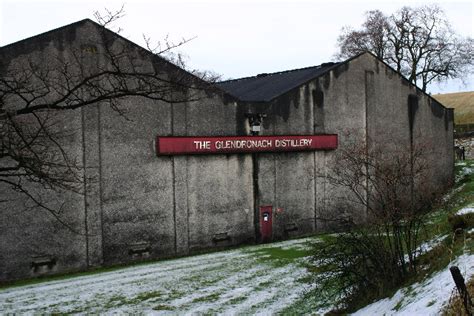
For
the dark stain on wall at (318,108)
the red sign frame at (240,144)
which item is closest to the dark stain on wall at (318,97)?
the dark stain on wall at (318,108)

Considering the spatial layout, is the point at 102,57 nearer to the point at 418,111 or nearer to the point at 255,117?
the point at 255,117

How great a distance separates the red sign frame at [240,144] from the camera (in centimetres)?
1858

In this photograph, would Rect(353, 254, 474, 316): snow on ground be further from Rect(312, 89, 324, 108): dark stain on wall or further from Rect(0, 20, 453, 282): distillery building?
Rect(312, 89, 324, 108): dark stain on wall

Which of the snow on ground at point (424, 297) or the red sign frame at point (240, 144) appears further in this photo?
the red sign frame at point (240, 144)

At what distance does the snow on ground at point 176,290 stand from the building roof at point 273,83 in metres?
8.46

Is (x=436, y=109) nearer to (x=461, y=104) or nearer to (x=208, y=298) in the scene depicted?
(x=208, y=298)

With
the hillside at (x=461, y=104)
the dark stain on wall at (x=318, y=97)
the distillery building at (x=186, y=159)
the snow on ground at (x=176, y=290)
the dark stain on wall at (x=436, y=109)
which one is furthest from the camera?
the hillside at (x=461, y=104)

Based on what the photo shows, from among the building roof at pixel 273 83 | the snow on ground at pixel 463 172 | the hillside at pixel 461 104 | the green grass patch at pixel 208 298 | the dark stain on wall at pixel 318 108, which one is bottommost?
the green grass patch at pixel 208 298

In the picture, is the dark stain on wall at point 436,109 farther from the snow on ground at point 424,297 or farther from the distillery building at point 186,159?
the snow on ground at point 424,297

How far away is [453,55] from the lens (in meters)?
47.8

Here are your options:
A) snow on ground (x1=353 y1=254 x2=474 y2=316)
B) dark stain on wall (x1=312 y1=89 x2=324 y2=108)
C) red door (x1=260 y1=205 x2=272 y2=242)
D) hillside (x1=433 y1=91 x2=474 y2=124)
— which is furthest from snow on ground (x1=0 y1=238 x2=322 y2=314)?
hillside (x1=433 y1=91 x2=474 y2=124)

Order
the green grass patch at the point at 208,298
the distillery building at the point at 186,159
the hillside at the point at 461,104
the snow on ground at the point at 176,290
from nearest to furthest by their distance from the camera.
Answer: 1. the snow on ground at the point at 176,290
2. the green grass patch at the point at 208,298
3. the distillery building at the point at 186,159
4. the hillside at the point at 461,104

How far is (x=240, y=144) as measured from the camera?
66.4ft

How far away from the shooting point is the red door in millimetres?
21016
